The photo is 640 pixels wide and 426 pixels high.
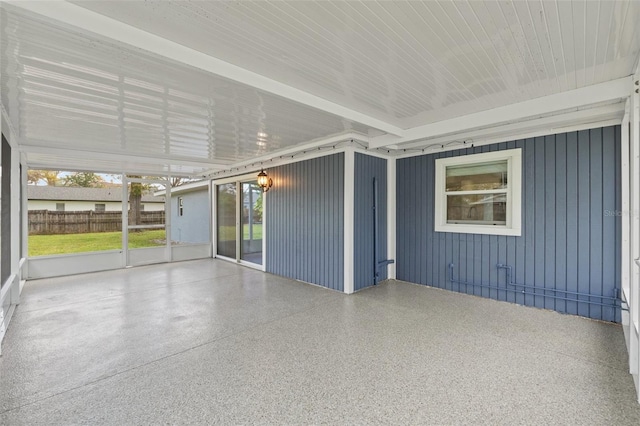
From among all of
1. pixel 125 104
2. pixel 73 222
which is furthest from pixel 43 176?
pixel 125 104

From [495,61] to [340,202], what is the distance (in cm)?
284

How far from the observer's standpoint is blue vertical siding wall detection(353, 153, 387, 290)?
473 centimetres

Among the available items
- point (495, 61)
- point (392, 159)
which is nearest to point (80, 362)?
point (495, 61)

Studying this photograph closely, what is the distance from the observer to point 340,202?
4.74 meters

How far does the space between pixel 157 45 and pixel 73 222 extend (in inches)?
246

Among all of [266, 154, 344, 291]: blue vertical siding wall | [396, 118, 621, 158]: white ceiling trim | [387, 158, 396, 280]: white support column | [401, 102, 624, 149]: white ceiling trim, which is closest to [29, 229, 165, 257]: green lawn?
[266, 154, 344, 291]: blue vertical siding wall

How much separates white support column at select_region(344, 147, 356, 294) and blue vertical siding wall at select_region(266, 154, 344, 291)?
0.33 feet

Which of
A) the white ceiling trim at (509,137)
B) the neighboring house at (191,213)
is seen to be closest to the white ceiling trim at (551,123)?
the white ceiling trim at (509,137)

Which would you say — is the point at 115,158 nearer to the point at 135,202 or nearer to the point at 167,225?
the point at 135,202

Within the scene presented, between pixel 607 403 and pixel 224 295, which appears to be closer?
pixel 607 403

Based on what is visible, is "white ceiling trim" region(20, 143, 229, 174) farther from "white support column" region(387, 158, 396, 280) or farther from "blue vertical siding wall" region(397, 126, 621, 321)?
"blue vertical siding wall" region(397, 126, 621, 321)

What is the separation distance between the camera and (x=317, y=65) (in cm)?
238

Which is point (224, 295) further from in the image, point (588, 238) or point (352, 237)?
point (588, 238)

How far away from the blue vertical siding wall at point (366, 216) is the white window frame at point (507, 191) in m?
0.93
